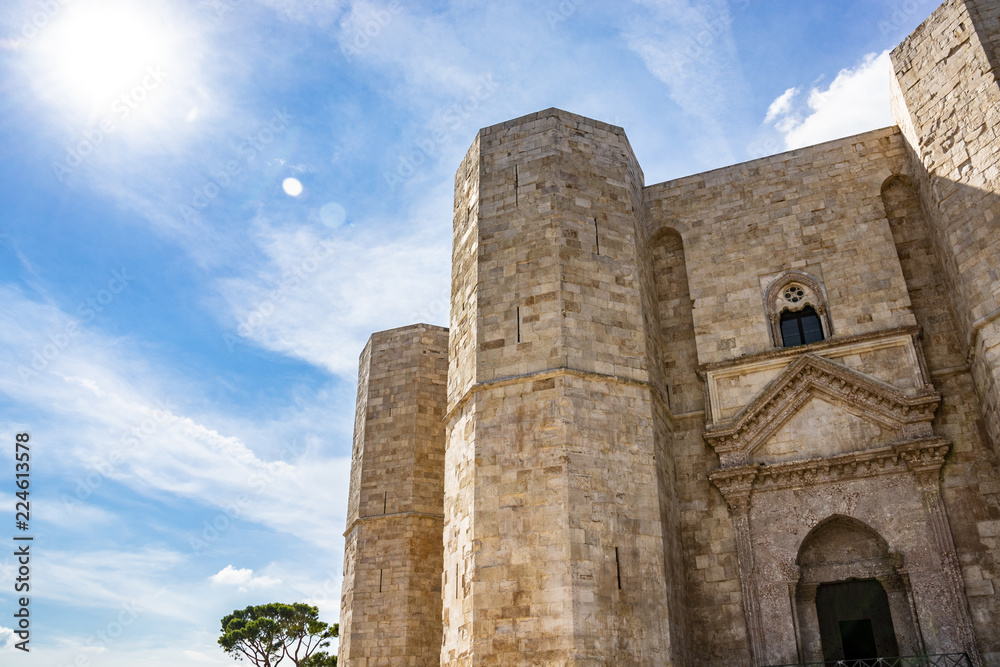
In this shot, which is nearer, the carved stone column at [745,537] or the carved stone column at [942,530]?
the carved stone column at [942,530]

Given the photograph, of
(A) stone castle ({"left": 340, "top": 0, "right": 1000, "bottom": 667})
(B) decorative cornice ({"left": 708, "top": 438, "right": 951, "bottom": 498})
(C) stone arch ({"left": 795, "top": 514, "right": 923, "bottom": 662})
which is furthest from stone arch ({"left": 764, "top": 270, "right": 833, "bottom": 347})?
(C) stone arch ({"left": 795, "top": 514, "right": 923, "bottom": 662})

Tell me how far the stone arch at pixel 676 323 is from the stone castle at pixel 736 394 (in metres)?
0.04

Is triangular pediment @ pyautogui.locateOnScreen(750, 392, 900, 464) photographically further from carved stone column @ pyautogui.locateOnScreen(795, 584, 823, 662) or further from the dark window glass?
carved stone column @ pyautogui.locateOnScreen(795, 584, 823, 662)

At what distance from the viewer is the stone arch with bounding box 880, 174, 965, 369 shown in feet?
36.6

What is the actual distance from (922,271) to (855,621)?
5240 mm

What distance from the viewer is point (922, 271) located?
1183 cm

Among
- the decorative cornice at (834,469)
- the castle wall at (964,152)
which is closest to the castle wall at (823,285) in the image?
the decorative cornice at (834,469)

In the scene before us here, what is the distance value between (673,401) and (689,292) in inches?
75.1

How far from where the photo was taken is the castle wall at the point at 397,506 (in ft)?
49.2

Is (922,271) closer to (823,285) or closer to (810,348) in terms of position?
(823,285)

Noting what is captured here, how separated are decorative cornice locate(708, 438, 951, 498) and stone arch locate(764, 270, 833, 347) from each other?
2.03m

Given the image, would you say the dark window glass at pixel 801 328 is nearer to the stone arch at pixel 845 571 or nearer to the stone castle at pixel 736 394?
the stone castle at pixel 736 394

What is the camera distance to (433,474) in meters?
16.5

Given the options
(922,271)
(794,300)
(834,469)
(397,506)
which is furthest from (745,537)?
(397,506)
